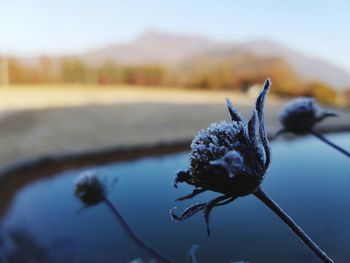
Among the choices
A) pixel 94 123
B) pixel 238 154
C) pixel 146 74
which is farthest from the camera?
pixel 146 74

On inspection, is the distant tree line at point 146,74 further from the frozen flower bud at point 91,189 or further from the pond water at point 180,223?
the frozen flower bud at point 91,189

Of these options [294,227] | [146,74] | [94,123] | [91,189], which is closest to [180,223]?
[91,189]

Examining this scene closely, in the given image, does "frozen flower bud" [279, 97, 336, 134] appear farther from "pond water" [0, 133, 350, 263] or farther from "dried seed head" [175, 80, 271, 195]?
"dried seed head" [175, 80, 271, 195]

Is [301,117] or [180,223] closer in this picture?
[301,117]

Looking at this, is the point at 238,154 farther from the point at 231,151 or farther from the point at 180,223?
the point at 180,223

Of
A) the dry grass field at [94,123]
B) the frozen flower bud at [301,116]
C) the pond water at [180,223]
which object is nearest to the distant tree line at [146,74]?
the dry grass field at [94,123]

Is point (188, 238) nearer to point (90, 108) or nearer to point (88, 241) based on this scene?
point (88, 241)
